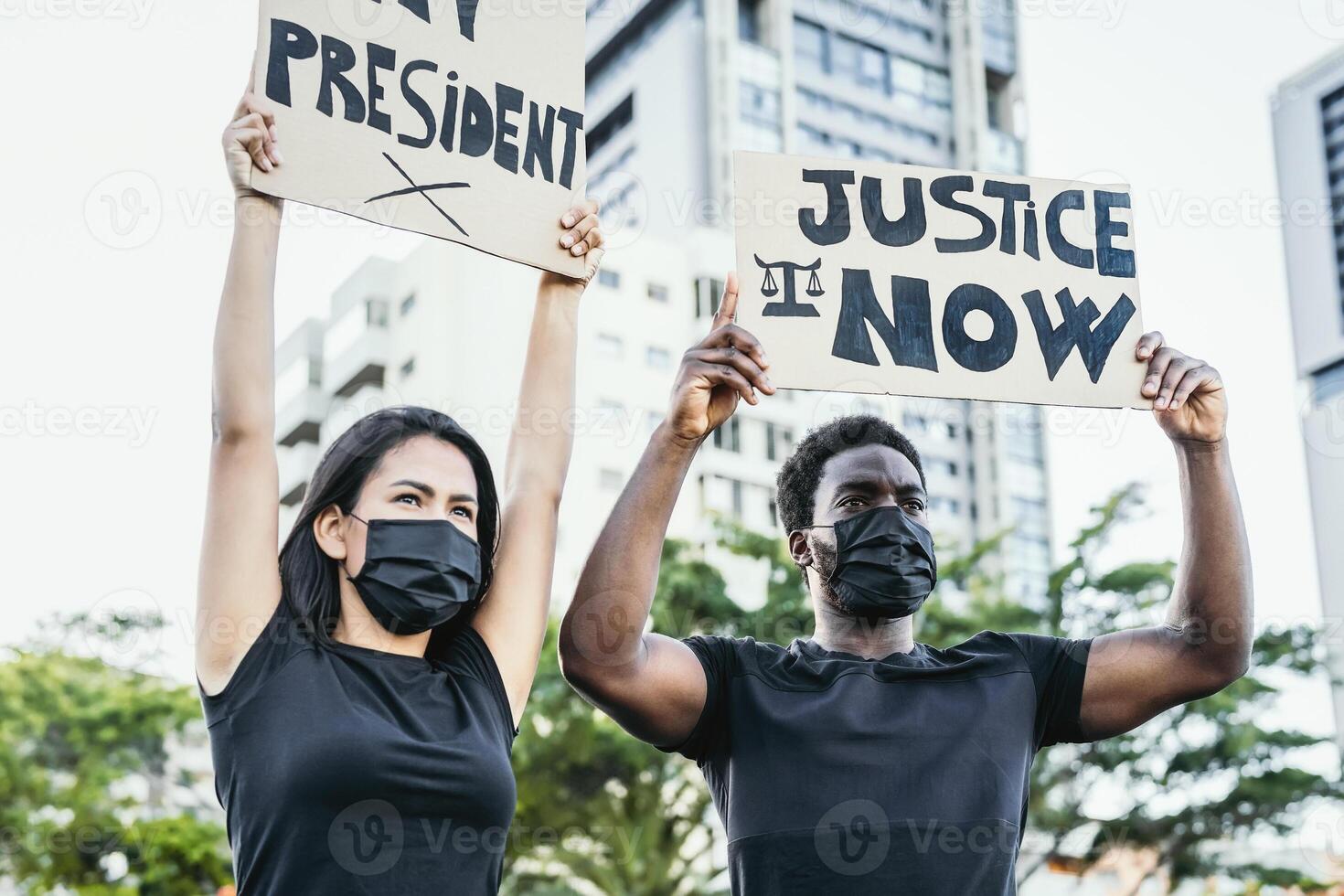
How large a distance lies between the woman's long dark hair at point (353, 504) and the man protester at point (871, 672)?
0.27m

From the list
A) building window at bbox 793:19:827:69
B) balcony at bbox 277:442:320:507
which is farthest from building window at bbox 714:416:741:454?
building window at bbox 793:19:827:69

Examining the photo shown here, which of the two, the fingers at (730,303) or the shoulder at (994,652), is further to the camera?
the fingers at (730,303)

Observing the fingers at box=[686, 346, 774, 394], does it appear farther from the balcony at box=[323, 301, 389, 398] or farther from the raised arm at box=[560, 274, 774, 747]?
the balcony at box=[323, 301, 389, 398]

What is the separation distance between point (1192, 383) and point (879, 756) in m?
1.21

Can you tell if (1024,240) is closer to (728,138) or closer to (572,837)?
(572,837)

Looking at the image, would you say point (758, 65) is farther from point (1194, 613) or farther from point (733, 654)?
point (733, 654)

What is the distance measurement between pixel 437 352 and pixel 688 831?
26852 mm

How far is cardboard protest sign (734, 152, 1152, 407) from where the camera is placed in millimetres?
3818

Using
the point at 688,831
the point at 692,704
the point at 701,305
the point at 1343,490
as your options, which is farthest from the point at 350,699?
the point at 701,305

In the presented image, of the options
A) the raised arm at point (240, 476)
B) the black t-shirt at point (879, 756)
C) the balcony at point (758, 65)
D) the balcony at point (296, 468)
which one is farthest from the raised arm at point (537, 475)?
the balcony at point (758, 65)

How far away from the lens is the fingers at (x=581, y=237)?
3.86 meters

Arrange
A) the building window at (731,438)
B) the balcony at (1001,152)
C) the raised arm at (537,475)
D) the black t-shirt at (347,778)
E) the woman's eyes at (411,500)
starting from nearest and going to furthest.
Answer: the black t-shirt at (347,778) < the woman's eyes at (411,500) < the raised arm at (537,475) < the building window at (731,438) < the balcony at (1001,152)

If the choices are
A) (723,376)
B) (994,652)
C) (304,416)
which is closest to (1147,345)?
(994,652)

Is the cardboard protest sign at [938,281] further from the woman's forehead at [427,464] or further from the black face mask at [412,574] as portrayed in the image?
the black face mask at [412,574]
